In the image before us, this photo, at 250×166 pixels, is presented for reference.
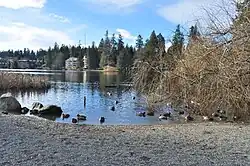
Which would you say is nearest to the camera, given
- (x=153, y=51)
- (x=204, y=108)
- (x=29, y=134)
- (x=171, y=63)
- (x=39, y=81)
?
(x=29, y=134)

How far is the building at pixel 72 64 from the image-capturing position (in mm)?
120519

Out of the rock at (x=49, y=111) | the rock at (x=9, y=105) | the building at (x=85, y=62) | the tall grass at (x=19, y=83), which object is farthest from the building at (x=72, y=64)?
the rock at (x=49, y=111)

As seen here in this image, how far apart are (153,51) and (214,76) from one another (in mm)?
5540

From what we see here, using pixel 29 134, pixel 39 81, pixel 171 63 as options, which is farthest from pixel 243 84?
pixel 39 81

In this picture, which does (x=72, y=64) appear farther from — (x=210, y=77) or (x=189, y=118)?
(x=210, y=77)

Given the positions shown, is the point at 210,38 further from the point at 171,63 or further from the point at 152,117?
the point at 152,117

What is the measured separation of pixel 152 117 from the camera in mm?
18641

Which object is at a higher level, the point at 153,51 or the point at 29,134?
the point at 153,51

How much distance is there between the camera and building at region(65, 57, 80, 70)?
121m

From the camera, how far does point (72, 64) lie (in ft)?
401

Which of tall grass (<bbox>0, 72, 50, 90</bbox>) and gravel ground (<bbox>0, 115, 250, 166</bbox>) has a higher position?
tall grass (<bbox>0, 72, 50, 90</bbox>)

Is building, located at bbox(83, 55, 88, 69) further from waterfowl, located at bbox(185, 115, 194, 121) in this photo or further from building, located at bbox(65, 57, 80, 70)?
waterfowl, located at bbox(185, 115, 194, 121)

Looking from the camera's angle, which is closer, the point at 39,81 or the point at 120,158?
the point at 120,158

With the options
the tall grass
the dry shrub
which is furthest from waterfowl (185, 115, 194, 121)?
the tall grass
